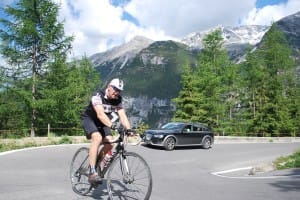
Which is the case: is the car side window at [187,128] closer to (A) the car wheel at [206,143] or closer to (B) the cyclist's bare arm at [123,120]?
(A) the car wheel at [206,143]

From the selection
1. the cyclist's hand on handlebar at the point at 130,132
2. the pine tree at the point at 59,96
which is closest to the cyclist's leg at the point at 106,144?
the cyclist's hand on handlebar at the point at 130,132

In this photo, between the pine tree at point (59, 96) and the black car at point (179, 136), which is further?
the pine tree at point (59, 96)

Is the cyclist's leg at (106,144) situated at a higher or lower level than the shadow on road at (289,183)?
higher

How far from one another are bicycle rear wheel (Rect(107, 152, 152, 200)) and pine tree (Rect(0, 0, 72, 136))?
21.2 m

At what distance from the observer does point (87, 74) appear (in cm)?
4966

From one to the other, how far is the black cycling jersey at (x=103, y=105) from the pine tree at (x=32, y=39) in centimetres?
2046

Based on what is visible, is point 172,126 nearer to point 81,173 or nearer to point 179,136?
point 179,136

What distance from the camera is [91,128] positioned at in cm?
647

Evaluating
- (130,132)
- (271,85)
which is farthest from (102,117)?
(271,85)

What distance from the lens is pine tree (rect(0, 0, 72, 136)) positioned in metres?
26.6

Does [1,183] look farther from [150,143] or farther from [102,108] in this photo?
[150,143]

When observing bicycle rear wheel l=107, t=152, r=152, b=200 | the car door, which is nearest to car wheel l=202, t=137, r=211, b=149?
the car door

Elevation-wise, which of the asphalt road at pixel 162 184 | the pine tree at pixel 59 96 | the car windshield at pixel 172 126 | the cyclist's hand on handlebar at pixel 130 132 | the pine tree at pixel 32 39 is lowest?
the asphalt road at pixel 162 184

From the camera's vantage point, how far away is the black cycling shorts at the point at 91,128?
6.47 m
